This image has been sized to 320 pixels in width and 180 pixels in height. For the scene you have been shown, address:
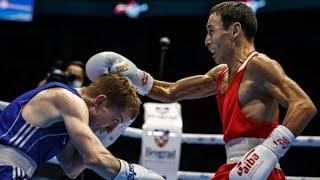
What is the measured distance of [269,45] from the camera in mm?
7715

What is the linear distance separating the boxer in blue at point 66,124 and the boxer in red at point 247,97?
1.28 ft

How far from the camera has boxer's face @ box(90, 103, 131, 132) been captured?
184 centimetres

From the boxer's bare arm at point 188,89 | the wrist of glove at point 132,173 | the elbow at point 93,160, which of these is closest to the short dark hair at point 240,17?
the boxer's bare arm at point 188,89

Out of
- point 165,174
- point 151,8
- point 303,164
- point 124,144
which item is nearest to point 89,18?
point 151,8

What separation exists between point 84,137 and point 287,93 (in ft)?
2.55

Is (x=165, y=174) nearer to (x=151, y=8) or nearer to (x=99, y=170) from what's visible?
(x=99, y=170)

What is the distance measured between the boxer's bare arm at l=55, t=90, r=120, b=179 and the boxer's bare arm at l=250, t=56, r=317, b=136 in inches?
25.8

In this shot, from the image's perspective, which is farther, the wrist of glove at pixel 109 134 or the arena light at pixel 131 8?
the arena light at pixel 131 8

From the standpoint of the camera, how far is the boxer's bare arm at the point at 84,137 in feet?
5.66

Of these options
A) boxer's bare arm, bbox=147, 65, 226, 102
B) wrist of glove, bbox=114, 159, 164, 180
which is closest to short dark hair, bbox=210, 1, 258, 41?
boxer's bare arm, bbox=147, 65, 226, 102

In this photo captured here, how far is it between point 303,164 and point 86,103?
5569mm

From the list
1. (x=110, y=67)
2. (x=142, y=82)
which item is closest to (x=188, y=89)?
(x=142, y=82)

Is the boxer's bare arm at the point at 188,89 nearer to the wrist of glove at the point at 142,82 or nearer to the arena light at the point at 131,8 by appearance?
the wrist of glove at the point at 142,82

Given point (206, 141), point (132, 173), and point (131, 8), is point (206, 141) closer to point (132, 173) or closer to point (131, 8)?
point (132, 173)
